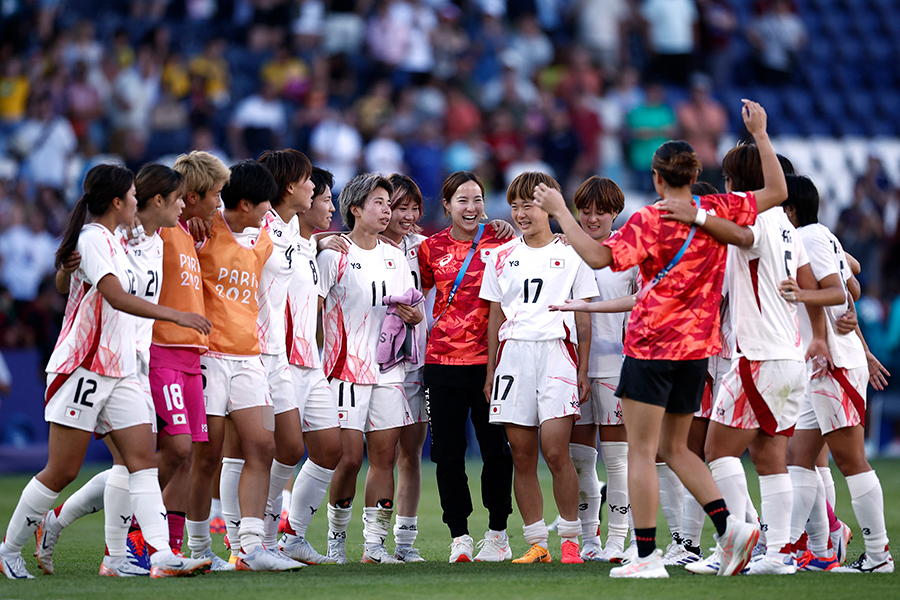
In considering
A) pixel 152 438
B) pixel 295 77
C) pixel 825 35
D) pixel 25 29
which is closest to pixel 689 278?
pixel 152 438

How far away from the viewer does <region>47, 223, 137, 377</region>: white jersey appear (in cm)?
547

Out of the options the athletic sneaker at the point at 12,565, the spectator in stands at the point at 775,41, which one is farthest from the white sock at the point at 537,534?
the spectator in stands at the point at 775,41

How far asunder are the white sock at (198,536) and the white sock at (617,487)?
7.95ft

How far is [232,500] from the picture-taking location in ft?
20.8

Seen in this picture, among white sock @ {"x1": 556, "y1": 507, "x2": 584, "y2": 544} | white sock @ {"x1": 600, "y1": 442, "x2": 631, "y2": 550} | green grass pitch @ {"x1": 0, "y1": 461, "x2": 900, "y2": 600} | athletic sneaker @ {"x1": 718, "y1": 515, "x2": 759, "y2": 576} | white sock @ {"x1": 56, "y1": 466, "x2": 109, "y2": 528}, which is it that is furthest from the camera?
white sock @ {"x1": 600, "y1": 442, "x2": 631, "y2": 550}

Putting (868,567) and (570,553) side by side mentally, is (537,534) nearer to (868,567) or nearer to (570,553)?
(570,553)

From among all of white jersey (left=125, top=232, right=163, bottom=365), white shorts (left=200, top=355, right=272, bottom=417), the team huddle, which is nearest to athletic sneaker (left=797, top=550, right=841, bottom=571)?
the team huddle

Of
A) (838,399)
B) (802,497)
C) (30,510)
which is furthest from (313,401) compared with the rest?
(838,399)

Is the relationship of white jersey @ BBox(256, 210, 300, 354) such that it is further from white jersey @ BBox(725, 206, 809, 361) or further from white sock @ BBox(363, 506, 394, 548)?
white jersey @ BBox(725, 206, 809, 361)

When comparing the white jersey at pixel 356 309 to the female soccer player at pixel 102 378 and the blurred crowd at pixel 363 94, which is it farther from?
the blurred crowd at pixel 363 94

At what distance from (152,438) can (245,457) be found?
618mm

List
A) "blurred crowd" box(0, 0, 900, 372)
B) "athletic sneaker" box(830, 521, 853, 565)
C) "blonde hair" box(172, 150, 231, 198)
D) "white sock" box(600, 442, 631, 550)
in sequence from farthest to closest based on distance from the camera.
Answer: "blurred crowd" box(0, 0, 900, 372) < "white sock" box(600, 442, 631, 550) < "athletic sneaker" box(830, 521, 853, 565) < "blonde hair" box(172, 150, 231, 198)

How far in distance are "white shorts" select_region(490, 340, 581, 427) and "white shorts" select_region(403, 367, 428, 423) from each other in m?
0.61

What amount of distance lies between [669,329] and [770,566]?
4.47 feet
